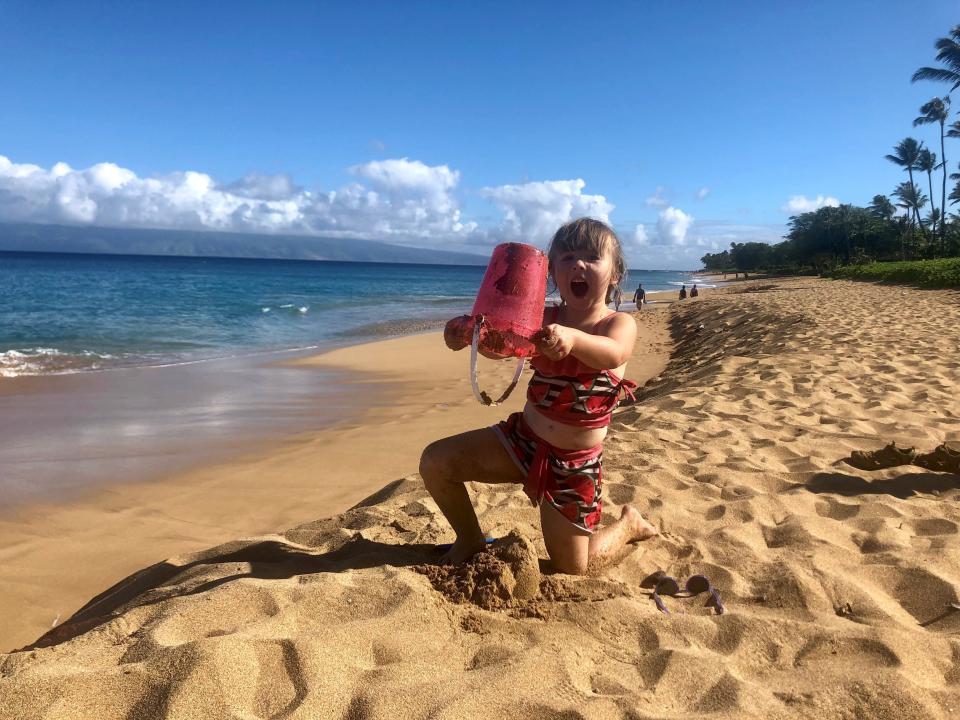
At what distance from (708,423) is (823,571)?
92.8 inches

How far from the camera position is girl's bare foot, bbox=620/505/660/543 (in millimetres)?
2764

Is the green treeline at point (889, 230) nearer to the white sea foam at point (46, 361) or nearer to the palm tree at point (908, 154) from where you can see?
the palm tree at point (908, 154)

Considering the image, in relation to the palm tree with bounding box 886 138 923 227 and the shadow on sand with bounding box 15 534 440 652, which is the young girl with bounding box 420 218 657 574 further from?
the palm tree with bounding box 886 138 923 227

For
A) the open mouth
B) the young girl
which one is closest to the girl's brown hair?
the young girl

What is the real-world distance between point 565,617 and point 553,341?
3.05 feet

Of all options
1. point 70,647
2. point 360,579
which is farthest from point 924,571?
point 70,647

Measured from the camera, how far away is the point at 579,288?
96.1 inches

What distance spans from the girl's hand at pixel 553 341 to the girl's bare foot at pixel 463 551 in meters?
0.91

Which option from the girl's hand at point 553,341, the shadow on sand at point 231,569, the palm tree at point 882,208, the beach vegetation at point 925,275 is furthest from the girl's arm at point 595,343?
the palm tree at point 882,208

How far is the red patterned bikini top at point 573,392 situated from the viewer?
7.88 feet

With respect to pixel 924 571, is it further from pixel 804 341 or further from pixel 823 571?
pixel 804 341

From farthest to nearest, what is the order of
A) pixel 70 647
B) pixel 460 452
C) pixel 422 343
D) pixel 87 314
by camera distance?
pixel 87 314 < pixel 422 343 < pixel 460 452 < pixel 70 647

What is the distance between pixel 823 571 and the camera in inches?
94.6

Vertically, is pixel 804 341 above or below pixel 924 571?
above
